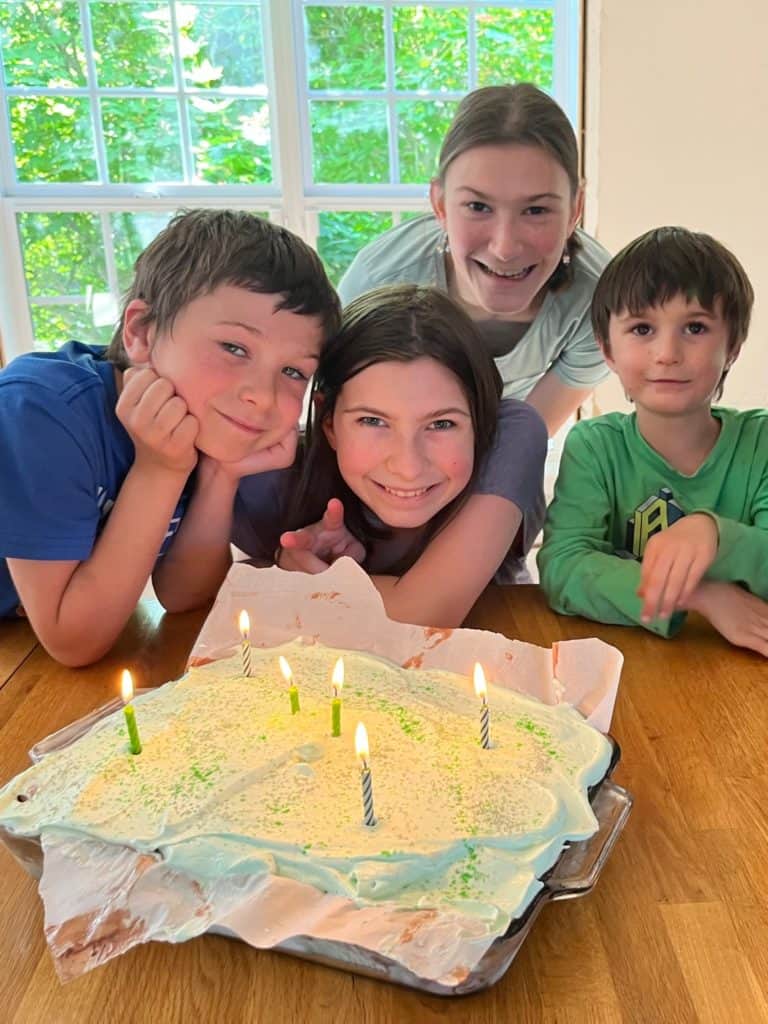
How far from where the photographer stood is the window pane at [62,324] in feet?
11.0

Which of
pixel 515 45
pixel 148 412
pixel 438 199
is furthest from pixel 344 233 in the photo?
pixel 148 412

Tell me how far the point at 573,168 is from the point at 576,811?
1139 millimetres

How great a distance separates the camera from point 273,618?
0.95 metres

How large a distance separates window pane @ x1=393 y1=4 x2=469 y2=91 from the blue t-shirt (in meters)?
2.68

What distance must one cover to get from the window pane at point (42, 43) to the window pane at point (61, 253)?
493 mm

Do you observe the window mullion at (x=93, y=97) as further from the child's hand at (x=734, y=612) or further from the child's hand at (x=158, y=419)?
the child's hand at (x=734, y=612)

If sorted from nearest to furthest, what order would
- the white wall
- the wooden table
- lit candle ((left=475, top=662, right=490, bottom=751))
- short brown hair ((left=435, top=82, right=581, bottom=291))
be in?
the wooden table
lit candle ((left=475, top=662, right=490, bottom=751))
short brown hair ((left=435, top=82, right=581, bottom=291))
the white wall

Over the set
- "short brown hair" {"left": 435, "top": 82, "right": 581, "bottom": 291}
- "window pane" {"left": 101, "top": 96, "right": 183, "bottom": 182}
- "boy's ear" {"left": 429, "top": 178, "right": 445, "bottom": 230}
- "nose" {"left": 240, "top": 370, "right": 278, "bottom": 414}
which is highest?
"window pane" {"left": 101, "top": 96, "right": 183, "bottom": 182}

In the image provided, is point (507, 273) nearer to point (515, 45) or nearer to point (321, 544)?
point (321, 544)

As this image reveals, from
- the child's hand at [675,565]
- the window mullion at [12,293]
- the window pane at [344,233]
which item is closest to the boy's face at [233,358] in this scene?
the child's hand at [675,565]

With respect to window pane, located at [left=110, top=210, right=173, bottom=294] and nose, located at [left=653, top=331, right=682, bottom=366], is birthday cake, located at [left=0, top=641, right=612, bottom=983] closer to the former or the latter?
nose, located at [left=653, top=331, right=682, bottom=366]

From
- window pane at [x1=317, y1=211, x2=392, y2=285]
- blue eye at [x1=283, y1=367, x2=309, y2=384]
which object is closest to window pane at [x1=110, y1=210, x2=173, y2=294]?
window pane at [x1=317, y1=211, x2=392, y2=285]

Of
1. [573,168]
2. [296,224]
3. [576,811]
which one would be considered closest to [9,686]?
[576,811]

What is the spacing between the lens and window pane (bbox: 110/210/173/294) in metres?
3.21
